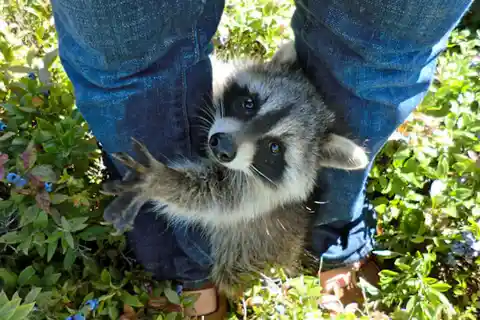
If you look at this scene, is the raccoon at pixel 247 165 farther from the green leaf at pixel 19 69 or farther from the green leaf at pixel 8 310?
the green leaf at pixel 19 69

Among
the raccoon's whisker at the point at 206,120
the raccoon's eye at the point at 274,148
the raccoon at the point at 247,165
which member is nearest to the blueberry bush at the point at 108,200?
the raccoon at the point at 247,165

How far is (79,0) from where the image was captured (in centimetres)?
146

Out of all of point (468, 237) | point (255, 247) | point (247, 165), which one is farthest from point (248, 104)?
point (468, 237)

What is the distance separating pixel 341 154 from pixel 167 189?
77cm

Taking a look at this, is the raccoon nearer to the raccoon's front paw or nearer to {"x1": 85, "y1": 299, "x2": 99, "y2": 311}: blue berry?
the raccoon's front paw

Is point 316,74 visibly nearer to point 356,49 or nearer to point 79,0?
point 356,49

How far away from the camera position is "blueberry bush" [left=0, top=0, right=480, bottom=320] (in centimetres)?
211

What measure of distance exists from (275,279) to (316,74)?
1.04m

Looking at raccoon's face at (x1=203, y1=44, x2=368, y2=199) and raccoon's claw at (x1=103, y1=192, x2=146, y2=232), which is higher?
raccoon's face at (x1=203, y1=44, x2=368, y2=199)

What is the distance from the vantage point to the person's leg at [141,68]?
1562 millimetres

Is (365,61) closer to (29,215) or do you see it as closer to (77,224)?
(77,224)

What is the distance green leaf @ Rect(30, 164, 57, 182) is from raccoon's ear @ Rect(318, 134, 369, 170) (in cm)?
116

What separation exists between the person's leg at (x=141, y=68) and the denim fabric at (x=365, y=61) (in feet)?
1.45

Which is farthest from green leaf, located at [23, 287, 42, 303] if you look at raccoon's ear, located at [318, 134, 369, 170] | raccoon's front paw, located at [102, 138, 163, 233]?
raccoon's ear, located at [318, 134, 369, 170]
